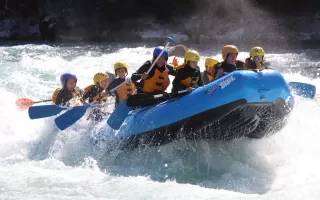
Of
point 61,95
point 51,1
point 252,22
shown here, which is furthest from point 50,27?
point 61,95

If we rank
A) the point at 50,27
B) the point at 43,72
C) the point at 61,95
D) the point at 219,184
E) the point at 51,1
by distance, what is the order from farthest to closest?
the point at 51,1
the point at 50,27
the point at 43,72
the point at 61,95
the point at 219,184

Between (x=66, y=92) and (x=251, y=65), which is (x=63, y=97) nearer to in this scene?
(x=66, y=92)

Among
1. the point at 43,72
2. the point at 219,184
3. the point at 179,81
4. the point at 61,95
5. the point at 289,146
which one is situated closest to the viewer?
the point at 219,184

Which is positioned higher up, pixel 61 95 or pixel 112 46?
pixel 112 46

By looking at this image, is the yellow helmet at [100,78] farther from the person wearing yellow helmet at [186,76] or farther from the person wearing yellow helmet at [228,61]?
the person wearing yellow helmet at [228,61]

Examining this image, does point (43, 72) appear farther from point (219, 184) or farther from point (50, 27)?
point (50, 27)

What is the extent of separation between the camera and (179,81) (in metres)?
5.62

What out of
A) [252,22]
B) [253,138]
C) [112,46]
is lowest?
[253,138]

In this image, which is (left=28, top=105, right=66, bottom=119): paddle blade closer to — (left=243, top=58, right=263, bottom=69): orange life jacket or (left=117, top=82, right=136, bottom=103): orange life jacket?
(left=117, top=82, right=136, bottom=103): orange life jacket

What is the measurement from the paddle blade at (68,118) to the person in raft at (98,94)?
1.18 ft

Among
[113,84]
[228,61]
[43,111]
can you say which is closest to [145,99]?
[113,84]

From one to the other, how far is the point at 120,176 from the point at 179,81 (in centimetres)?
128

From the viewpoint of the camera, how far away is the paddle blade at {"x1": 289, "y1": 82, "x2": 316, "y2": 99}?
18.9 feet

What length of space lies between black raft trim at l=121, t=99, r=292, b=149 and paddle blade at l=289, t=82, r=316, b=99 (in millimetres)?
525
